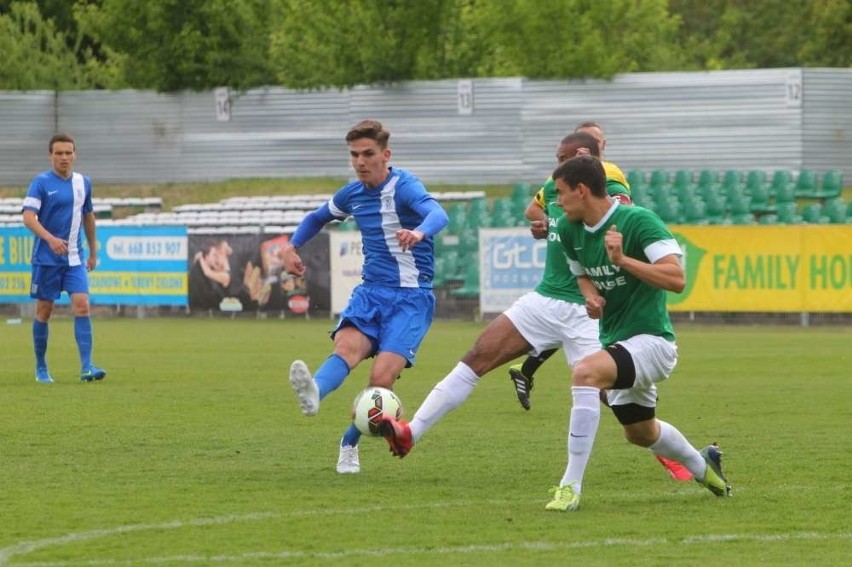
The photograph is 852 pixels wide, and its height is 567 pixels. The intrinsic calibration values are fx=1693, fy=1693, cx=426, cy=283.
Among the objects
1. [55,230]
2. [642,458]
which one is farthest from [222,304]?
[642,458]

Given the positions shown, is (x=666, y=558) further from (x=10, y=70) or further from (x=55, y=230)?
(x=10, y=70)

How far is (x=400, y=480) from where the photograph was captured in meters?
9.00

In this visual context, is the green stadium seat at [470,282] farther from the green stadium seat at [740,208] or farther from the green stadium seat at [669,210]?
the green stadium seat at [740,208]

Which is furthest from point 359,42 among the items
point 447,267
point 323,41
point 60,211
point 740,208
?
point 60,211

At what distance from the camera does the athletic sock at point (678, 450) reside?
26.5ft

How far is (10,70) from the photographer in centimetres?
4728

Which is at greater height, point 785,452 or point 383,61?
point 383,61

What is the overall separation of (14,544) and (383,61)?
35108 mm

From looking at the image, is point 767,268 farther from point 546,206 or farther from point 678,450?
point 678,450

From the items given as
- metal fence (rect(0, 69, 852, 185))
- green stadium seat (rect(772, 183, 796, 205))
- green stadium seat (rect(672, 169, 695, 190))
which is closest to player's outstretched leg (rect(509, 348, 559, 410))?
green stadium seat (rect(772, 183, 796, 205))

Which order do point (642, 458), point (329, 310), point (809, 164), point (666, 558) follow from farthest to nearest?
point (809, 164), point (329, 310), point (642, 458), point (666, 558)

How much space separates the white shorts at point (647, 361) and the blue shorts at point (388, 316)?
1.74 metres

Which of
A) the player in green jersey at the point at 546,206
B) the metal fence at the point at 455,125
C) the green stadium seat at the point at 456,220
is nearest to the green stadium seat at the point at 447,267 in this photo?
the green stadium seat at the point at 456,220

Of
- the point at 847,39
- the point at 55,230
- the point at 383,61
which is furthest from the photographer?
the point at 847,39
